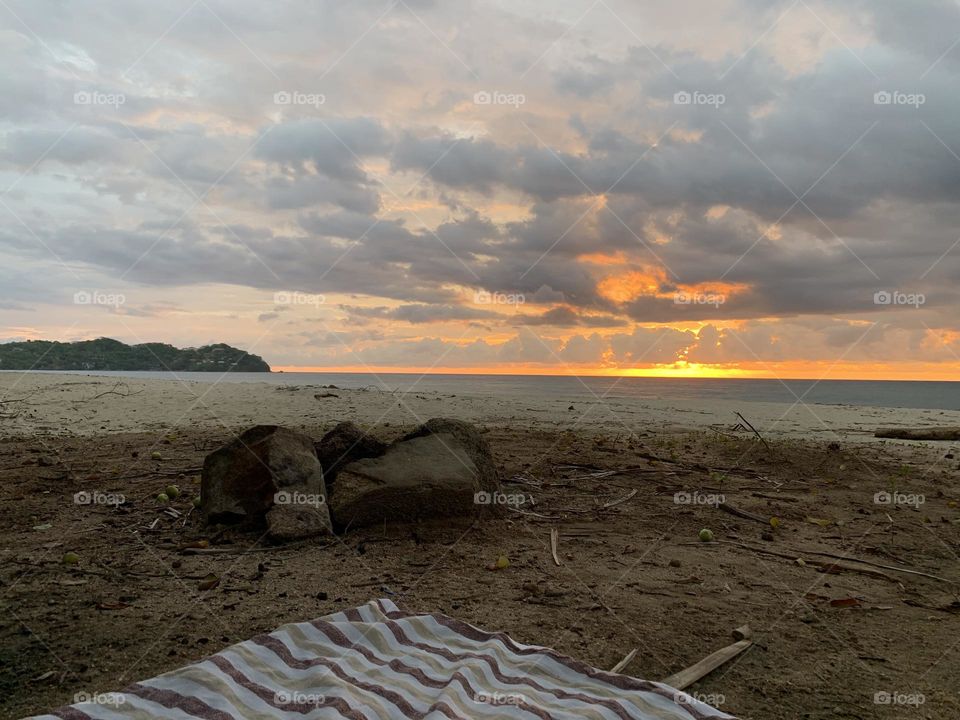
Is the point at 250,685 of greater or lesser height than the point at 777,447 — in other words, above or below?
below

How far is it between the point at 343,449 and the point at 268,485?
1.10 meters

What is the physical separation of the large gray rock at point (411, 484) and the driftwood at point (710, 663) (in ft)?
9.87

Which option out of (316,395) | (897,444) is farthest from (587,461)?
(316,395)

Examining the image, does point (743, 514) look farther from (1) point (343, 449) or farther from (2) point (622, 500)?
(1) point (343, 449)

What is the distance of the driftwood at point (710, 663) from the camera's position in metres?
3.74

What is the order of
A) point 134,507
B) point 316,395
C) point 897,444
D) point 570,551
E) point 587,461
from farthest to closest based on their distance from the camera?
point 316,395
point 897,444
point 587,461
point 134,507
point 570,551

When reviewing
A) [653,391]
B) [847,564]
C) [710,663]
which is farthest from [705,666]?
[653,391]

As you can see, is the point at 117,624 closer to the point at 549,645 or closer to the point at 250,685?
the point at 250,685

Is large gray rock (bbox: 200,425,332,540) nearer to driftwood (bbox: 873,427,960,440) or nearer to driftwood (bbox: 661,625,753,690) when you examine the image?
driftwood (bbox: 661,625,753,690)

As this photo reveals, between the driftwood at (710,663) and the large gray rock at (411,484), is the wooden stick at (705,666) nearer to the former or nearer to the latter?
the driftwood at (710,663)

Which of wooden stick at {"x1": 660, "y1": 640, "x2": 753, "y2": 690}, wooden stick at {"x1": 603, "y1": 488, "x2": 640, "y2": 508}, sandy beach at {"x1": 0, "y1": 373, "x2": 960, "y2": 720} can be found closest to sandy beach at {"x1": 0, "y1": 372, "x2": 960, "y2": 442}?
sandy beach at {"x1": 0, "y1": 373, "x2": 960, "y2": 720}

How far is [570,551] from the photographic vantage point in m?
6.09

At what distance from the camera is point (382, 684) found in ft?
11.3

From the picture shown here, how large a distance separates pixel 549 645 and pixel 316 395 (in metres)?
16.8
